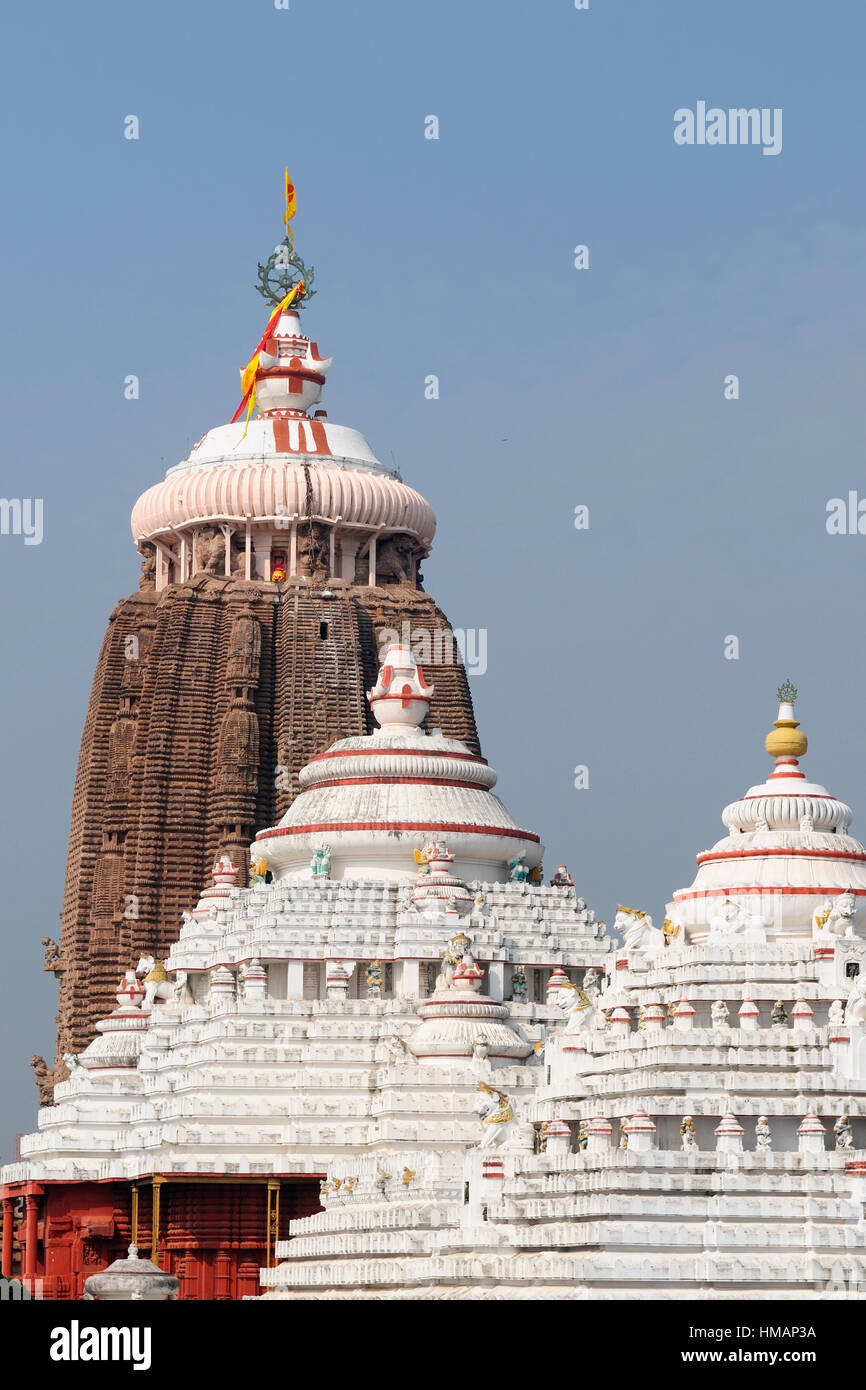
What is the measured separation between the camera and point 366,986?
85188 mm

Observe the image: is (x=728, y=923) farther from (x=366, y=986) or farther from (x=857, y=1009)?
(x=366, y=986)

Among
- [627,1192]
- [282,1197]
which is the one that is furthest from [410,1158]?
[627,1192]

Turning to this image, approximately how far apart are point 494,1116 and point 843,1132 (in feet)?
26.6

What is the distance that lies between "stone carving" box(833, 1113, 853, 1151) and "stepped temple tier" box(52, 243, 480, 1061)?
49.7 metres

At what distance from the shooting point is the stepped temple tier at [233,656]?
372ft

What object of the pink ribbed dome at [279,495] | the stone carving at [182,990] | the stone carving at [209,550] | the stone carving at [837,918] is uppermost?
the pink ribbed dome at [279,495]

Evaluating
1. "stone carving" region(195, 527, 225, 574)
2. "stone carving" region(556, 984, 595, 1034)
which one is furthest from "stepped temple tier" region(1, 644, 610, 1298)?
"stone carving" region(195, 527, 225, 574)

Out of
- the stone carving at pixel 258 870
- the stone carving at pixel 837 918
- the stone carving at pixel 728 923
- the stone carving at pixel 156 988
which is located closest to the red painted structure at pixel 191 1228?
the stone carving at pixel 156 988

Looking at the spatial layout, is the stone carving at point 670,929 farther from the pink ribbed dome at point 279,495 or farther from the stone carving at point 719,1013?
the pink ribbed dome at point 279,495

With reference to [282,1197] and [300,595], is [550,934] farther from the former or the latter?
[300,595]

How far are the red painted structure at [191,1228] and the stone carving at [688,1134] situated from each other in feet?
59.6

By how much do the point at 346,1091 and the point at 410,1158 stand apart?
826 centimetres

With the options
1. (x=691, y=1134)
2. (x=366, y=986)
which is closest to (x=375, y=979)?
(x=366, y=986)

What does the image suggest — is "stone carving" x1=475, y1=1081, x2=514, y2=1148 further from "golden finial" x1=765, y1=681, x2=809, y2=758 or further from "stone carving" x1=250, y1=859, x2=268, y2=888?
"stone carving" x1=250, y1=859, x2=268, y2=888
